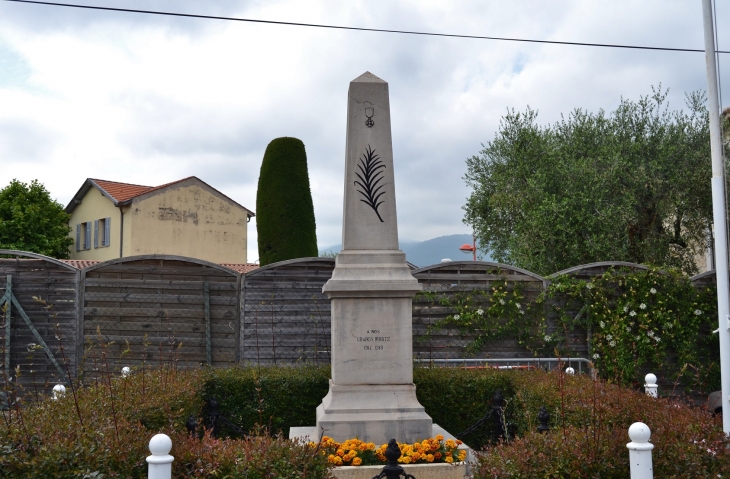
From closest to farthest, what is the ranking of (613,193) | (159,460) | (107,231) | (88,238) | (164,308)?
(159,460)
(164,308)
(613,193)
(107,231)
(88,238)

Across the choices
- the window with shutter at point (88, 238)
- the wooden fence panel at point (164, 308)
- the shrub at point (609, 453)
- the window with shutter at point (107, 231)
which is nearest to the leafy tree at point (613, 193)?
the wooden fence panel at point (164, 308)

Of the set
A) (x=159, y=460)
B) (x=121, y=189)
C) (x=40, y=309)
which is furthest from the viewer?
(x=121, y=189)

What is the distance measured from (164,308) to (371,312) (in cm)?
641

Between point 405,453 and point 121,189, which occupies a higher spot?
point 121,189

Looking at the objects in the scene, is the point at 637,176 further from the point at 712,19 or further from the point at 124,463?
the point at 124,463

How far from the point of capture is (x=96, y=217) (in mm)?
37094

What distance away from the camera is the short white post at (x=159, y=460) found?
4.11 m

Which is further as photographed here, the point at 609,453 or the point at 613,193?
the point at 613,193

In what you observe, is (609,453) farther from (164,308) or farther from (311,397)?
(164,308)

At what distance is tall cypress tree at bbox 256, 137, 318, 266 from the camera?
22.8m

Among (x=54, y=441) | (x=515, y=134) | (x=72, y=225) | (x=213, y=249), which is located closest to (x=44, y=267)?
(x=54, y=441)

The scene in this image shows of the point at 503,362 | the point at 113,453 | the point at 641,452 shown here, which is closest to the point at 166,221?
the point at 503,362

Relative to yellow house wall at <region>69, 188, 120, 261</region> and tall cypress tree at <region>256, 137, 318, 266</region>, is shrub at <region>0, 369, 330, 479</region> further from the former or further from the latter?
yellow house wall at <region>69, 188, 120, 261</region>

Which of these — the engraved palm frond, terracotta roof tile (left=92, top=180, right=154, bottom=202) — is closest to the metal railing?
the engraved palm frond
